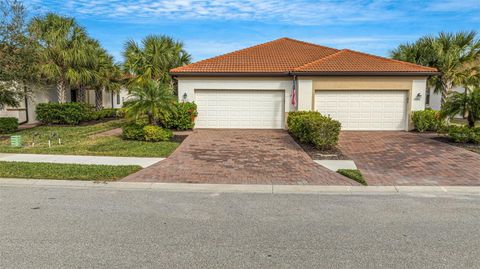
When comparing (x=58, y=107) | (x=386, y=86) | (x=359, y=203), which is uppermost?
(x=386, y=86)

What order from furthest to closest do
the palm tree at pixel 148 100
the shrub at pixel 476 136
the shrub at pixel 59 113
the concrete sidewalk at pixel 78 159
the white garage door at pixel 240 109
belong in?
the shrub at pixel 59 113 → the white garage door at pixel 240 109 → the palm tree at pixel 148 100 → the shrub at pixel 476 136 → the concrete sidewalk at pixel 78 159

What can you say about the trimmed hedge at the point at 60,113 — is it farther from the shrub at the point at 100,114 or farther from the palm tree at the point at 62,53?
the shrub at the point at 100,114

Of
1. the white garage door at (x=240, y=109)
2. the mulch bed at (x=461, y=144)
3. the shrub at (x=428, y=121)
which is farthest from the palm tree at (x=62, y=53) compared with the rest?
the mulch bed at (x=461, y=144)

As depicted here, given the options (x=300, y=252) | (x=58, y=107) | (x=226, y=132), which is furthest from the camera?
(x=58, y=107)

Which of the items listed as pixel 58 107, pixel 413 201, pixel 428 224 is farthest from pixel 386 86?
pixel 58 107

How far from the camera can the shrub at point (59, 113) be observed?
61.2ft

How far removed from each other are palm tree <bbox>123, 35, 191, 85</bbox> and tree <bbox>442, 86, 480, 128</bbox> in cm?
1568

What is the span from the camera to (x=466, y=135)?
41.0 ft

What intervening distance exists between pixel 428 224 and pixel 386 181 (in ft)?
9.28

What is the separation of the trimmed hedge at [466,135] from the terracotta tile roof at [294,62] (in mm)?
4461

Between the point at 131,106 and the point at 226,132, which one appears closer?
the point at 131,106

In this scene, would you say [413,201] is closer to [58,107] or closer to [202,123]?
[202,123]

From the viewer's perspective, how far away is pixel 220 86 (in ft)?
56.7

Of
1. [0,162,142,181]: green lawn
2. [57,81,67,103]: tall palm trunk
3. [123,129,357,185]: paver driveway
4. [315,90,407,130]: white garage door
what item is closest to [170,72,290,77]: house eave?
[315,90,407,130]: white garage door
